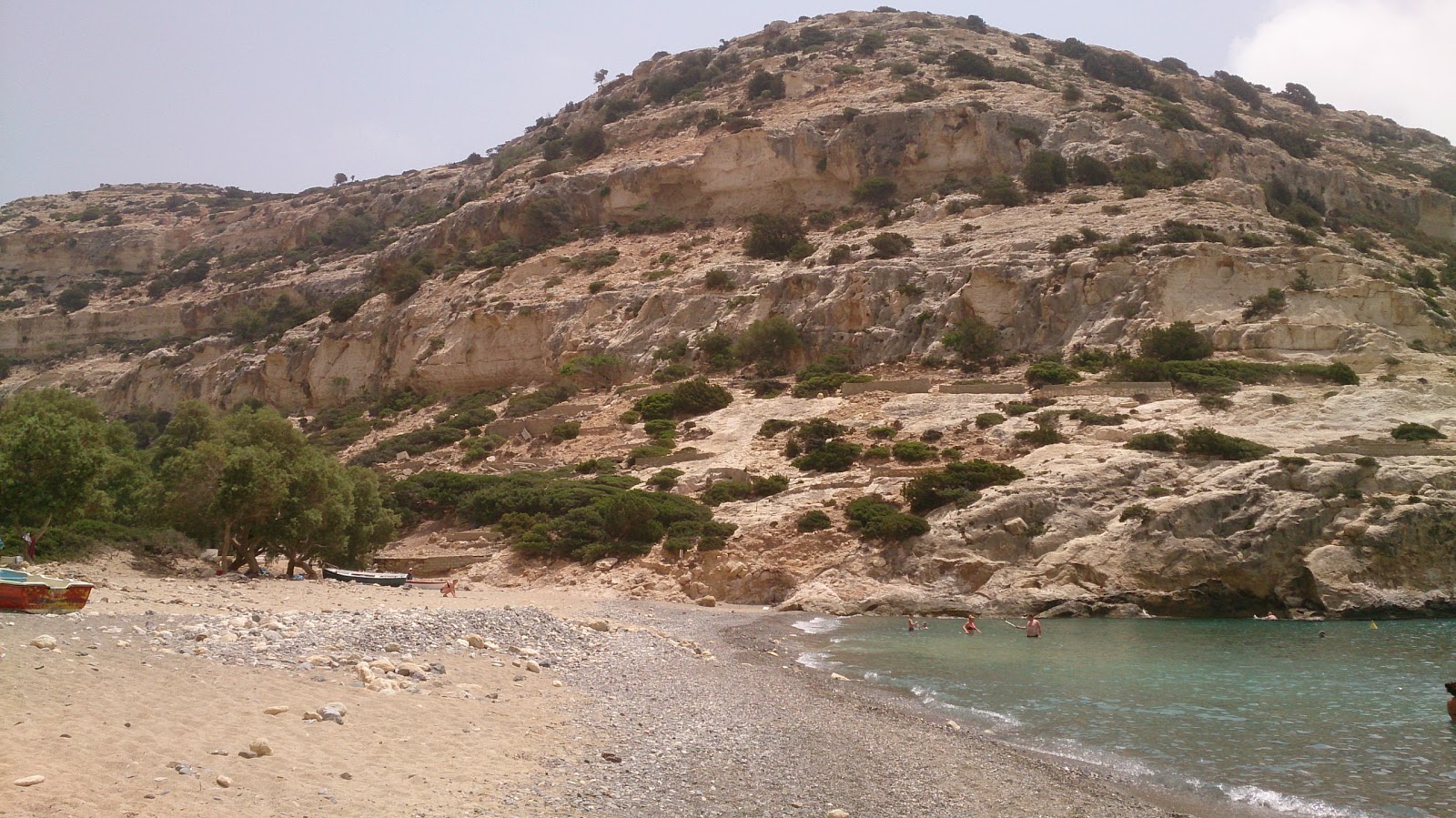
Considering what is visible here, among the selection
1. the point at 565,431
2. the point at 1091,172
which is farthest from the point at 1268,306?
the point at 565,431

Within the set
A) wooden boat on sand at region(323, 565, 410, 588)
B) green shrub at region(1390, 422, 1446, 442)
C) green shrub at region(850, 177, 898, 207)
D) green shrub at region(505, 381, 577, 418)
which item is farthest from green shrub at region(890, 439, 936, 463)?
green shrub at region(850, 177, 898, 207)

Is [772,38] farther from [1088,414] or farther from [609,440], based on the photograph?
[1088,414]

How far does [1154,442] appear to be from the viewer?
2912cm

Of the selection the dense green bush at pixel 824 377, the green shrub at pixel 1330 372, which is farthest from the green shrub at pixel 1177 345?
the dense green bush at pixel 824 377

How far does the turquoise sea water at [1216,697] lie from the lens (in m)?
9.18

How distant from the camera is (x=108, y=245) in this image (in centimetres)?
9038

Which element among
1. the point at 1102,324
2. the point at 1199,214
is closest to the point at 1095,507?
the point at 1102,324

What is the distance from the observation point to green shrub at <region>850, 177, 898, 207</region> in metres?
58.9

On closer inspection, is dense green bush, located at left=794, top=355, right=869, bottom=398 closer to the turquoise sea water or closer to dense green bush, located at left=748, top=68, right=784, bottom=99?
the turquoise sea water

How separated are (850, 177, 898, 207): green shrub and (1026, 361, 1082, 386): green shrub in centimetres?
2308

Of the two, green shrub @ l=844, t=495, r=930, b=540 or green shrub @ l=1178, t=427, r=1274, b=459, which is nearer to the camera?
green shrub @ l=844, t=495, r=930, b=540

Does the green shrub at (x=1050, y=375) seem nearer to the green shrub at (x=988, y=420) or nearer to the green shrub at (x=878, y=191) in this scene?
the green shrub at (x=988, y=420)

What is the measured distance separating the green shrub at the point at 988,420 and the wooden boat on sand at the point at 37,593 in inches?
1088

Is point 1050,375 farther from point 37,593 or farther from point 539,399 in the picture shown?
point 37,593
